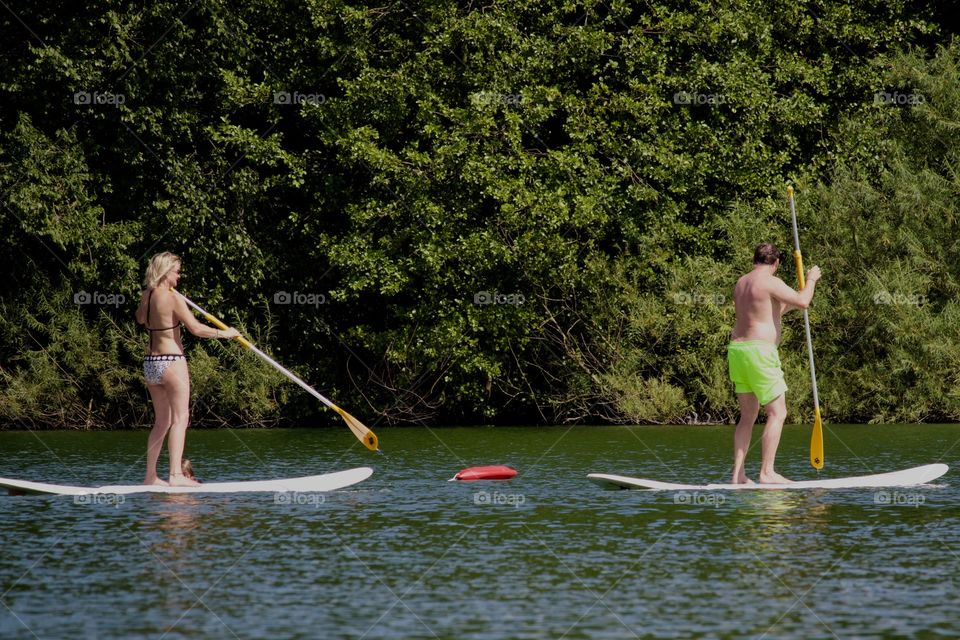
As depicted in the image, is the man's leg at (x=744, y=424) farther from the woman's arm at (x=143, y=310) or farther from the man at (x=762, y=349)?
the woman's arm at (x=143, y=310)

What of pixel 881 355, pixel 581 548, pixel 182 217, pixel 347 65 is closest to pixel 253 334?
pixel 182 217

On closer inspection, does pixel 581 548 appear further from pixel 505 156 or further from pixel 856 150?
pixel 856 150

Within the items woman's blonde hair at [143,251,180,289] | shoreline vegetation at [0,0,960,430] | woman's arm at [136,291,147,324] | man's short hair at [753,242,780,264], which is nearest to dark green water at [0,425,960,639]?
woman's arm at [136,291,147,324]

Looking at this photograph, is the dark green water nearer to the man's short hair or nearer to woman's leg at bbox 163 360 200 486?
woman's leg at bbox 163 360 200 486

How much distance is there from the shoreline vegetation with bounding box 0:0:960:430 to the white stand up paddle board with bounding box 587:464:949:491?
11283 mm

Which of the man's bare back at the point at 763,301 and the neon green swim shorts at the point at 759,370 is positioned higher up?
the man's bare back at the point at 763,301

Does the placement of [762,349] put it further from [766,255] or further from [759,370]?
[766,255]

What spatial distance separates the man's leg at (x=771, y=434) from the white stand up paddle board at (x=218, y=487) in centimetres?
366

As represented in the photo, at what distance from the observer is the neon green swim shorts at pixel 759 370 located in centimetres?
1293

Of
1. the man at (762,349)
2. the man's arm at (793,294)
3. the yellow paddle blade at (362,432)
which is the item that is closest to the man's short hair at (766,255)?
the man at (762,349)

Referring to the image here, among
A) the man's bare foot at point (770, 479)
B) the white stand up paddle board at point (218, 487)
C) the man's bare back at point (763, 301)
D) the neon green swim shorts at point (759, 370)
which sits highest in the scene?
the man's bare back at point (763, 301)

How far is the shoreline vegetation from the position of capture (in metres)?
26.0

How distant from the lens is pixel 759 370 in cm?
1291

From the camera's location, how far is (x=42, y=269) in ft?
90.0
